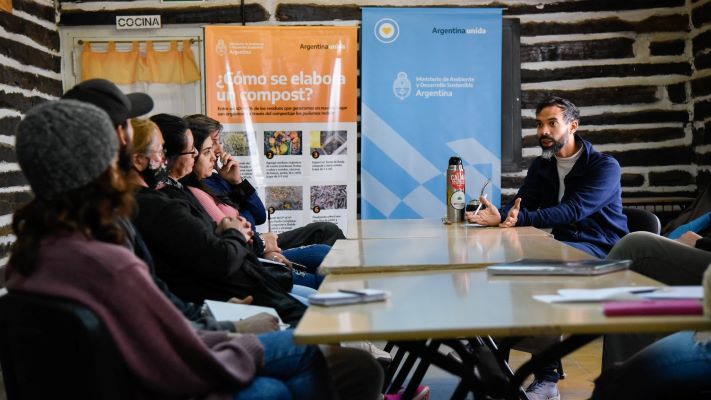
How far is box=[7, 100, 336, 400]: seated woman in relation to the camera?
5.24 ft

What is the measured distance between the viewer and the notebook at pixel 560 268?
2.16m

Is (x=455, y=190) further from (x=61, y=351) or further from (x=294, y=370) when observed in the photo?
(x=61, y=351)

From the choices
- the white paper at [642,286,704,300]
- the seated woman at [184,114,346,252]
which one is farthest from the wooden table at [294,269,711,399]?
the seated woman at [184,114,346,252]

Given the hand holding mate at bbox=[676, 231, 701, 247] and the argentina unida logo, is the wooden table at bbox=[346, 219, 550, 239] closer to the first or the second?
the hand holding mate at bbox=[676, 231, 701, 247]

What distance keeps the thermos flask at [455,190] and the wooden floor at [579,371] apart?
3.03 feet

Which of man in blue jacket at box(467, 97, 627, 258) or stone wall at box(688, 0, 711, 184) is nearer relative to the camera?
man in blue jacket at box(467, 97, 627, 258)

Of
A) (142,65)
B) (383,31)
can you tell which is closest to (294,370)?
(383,31)

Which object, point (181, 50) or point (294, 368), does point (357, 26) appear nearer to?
point (181, 50)

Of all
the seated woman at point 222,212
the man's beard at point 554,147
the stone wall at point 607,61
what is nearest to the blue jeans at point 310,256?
the seated woman at point 222,212

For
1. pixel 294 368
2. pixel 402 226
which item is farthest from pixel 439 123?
pixel 294 368

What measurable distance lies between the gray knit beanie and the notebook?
3.85 ft

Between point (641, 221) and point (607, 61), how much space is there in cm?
245

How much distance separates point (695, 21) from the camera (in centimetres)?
619

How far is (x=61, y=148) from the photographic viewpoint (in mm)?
1639
